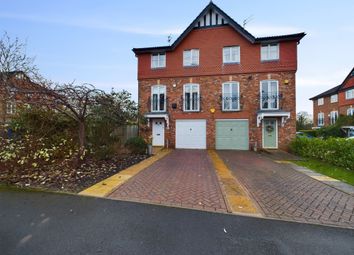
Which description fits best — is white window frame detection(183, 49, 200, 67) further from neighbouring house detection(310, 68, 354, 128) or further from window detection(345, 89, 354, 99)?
A: window detection(345, 89, 354, 99)

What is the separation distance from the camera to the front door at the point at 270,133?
16098mm

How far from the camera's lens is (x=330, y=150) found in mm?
10758

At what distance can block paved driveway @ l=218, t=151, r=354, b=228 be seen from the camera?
4.16m

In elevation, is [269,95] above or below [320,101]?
below

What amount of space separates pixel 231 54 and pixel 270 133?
6.60 m

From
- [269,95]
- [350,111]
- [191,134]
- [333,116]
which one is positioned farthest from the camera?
[333,116]

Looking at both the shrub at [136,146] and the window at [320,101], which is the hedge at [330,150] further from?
the window at [320,101]

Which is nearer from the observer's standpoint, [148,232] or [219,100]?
[148,232]

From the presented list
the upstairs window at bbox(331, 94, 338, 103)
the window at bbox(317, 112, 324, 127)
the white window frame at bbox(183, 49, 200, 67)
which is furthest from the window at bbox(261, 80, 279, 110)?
the window at bbox(317, 112, 324, 127)

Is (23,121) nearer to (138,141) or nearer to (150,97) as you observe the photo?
(138,141)

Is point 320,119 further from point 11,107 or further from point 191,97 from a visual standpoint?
point 11,107

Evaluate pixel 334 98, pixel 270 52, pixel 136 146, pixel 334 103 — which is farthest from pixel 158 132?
pixel 334 98

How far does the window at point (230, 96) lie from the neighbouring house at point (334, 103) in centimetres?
2081

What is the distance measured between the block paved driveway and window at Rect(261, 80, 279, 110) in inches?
365
